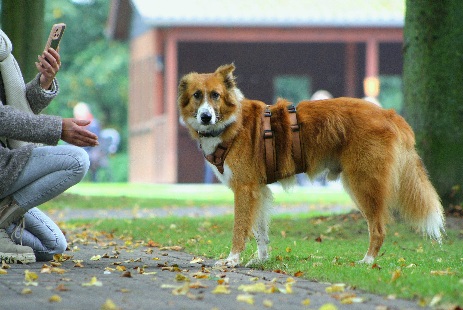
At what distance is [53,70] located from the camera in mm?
7234

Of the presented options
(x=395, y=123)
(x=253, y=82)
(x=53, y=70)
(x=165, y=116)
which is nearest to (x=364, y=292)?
(x=395, y=123)

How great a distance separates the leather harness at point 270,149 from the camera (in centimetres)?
767

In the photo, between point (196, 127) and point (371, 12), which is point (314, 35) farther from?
point (196, 127)

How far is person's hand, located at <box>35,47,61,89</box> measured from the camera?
7164 millimetres

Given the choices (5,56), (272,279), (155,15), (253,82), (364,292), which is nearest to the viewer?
(364,292)

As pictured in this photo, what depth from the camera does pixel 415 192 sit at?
7.73 metres

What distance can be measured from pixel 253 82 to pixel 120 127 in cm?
1993

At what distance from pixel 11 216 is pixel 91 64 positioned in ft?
128

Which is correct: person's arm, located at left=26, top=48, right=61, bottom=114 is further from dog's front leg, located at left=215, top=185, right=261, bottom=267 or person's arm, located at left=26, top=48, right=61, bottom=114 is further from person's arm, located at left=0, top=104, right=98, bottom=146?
dog's front leg, located at left=215, top=185, right=261, bottom=267

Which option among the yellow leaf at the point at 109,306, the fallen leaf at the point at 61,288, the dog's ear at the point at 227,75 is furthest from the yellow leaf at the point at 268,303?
the dog's ear at the point at 227,75

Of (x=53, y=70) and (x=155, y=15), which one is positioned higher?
(x=155, y=15)

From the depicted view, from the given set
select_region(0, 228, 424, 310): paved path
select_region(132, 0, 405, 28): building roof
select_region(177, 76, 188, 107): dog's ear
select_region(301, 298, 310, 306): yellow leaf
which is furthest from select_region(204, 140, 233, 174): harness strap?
select_region(132, 0, 405, 28): building roof

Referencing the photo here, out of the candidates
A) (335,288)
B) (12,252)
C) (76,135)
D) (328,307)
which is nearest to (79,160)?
(76,135)

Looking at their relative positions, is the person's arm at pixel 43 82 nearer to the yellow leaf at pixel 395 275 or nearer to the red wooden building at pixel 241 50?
the yellow leaf at pixel 395 275
